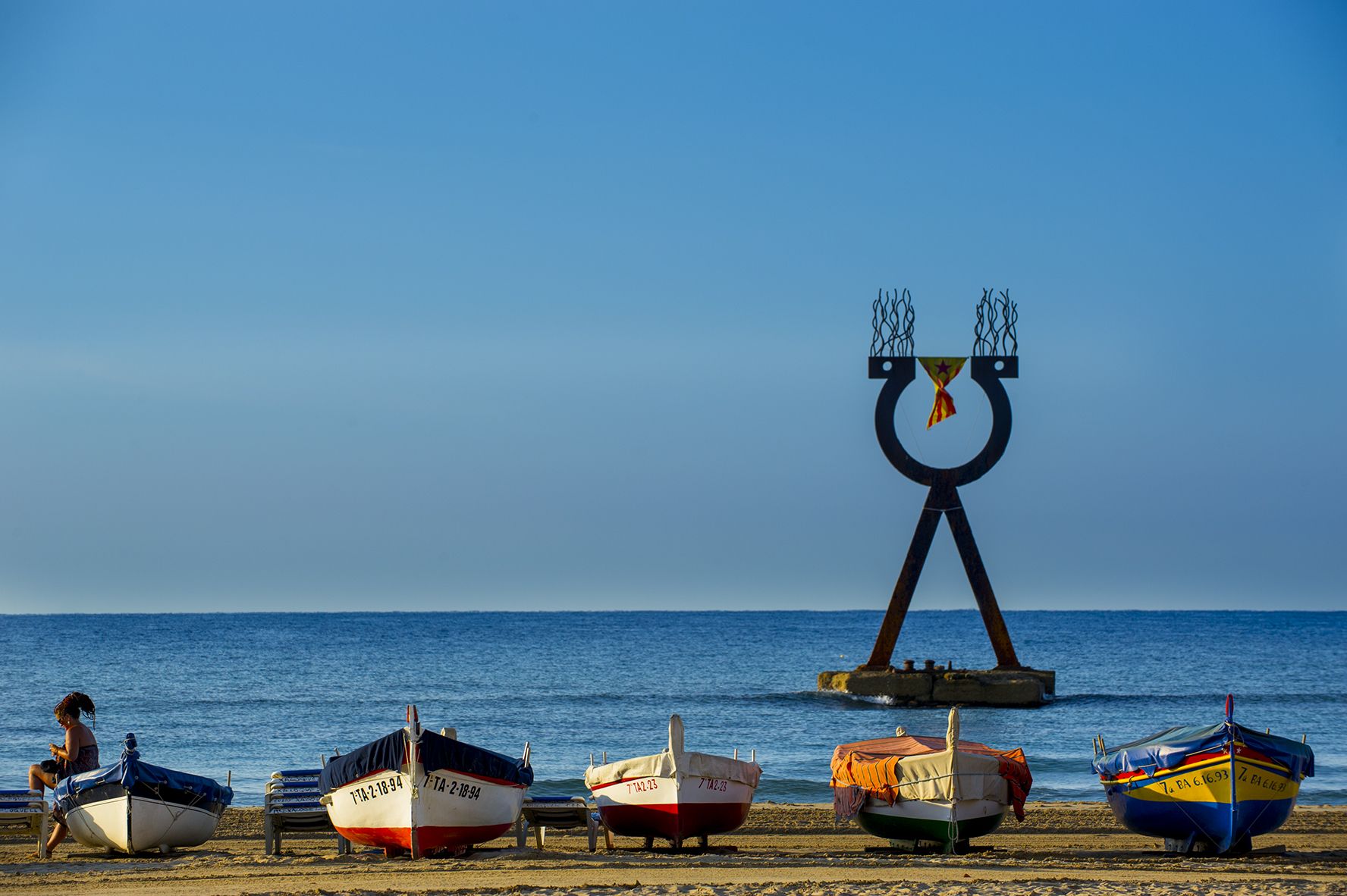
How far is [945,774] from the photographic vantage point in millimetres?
14516

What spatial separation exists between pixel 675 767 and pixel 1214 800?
5086 millimetres

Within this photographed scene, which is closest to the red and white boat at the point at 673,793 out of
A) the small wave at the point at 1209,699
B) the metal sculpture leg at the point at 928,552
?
the metal sculpture leg at the point at 928,552

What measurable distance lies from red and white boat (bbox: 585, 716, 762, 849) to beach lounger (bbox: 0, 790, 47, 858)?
5.16m

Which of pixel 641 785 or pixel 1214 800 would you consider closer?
pixel 1214 800

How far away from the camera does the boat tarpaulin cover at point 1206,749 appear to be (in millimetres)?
14289

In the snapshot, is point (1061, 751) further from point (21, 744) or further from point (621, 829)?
point (21, 744)

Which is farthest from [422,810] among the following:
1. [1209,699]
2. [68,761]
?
[1209,699]

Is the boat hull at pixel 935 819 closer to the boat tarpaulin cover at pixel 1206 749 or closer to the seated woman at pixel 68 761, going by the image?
the boat tarpaulin cover at pixel 1206 749

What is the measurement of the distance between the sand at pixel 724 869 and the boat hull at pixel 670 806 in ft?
0.80

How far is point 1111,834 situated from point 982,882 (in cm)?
495

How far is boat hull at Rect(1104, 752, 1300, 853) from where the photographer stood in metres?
14.2

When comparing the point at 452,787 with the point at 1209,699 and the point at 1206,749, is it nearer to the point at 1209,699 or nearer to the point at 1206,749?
the point at 1206,749

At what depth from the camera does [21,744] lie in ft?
104

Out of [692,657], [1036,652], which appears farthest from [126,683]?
[1036,652]
